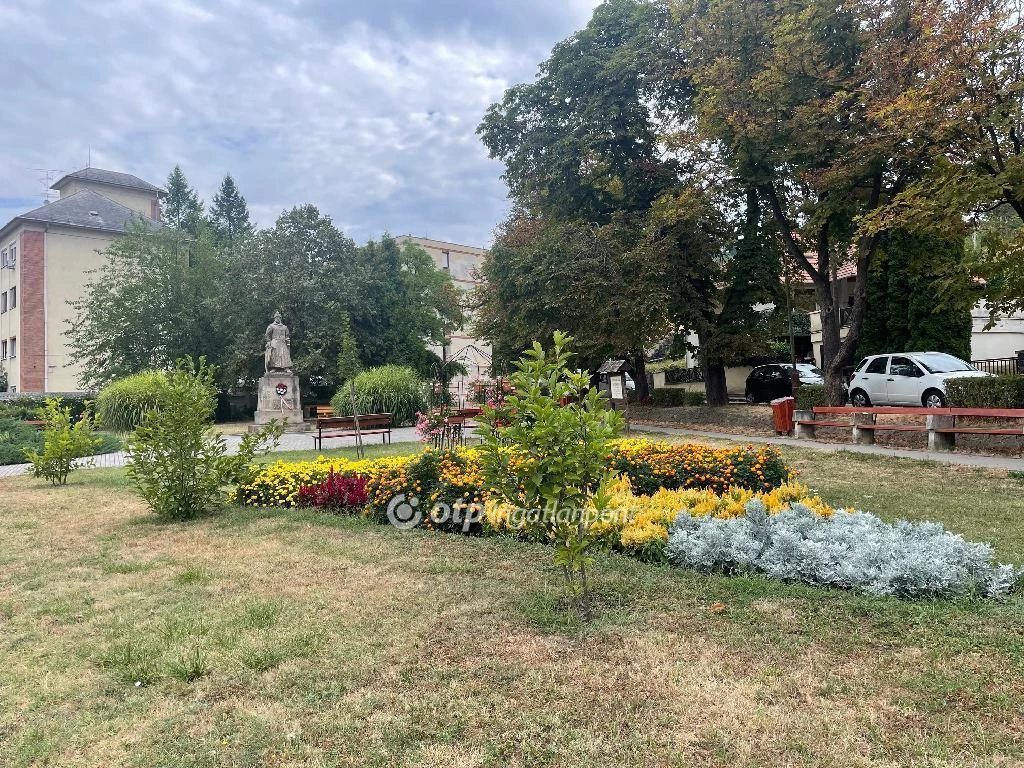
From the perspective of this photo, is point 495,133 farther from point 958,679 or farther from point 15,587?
point 958,679

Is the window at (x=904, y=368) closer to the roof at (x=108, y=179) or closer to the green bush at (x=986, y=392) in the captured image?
the green bush at (x=986, y=392)

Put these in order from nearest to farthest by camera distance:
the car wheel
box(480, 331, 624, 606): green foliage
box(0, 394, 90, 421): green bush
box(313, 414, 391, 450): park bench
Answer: box(480, 331, 624, 606): green foliage
box(313, 414, 391, 450): park bench
the car wheel
box(0, 394, 90, 421): green bush

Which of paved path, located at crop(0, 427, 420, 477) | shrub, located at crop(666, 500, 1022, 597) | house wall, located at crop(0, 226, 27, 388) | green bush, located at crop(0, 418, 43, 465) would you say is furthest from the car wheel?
house wall, located at crop(0, 226, 27, 388)

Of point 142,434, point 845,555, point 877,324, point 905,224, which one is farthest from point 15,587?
point 877,324

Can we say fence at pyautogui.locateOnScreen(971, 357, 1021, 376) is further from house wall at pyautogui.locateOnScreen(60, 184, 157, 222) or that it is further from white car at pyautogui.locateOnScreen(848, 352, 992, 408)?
house wall at pyautogui.locateOnScreen(60, 184, 157, 222)

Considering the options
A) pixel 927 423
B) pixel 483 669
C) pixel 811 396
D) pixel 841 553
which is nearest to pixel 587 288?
pixel 811 396

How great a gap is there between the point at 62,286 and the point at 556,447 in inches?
1727

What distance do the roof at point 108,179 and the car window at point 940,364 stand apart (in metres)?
47.8

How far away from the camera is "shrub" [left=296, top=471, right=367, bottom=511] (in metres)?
6.90

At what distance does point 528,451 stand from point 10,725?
8.58 ft

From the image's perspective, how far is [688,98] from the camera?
17062 mm

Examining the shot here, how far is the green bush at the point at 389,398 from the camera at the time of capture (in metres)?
19.6

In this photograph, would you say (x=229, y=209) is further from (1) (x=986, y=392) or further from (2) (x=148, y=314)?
(1) (x=986, y=392)

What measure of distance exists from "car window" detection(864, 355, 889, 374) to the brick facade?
4166 centimetres
